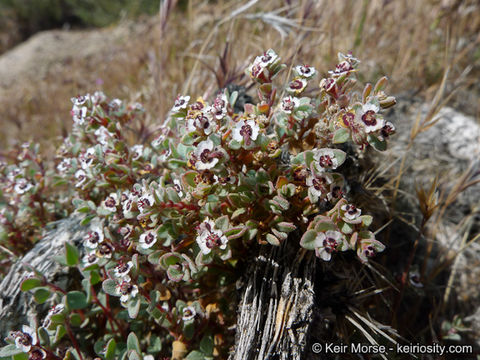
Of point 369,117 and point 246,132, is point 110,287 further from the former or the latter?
point 369,117

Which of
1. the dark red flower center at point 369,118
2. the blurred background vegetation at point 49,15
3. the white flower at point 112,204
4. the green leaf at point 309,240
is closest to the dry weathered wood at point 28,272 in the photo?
the white flower at point 112,204

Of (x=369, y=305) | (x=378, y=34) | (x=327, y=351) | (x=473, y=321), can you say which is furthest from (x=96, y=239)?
(x=378, y=34)

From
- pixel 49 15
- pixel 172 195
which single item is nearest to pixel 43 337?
pixel 172 195

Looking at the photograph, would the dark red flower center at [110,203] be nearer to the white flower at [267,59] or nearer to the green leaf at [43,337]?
the green leaf at [43,337]

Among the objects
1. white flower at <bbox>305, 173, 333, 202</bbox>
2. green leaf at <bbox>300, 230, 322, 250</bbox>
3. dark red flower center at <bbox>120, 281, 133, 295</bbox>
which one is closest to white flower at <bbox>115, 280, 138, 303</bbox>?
dark red flower center at <bbox>120, 281, 133, 295</bbox>

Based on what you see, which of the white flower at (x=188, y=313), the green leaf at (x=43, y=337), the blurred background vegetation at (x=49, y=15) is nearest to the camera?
the green leaf at (x=43, y=337)

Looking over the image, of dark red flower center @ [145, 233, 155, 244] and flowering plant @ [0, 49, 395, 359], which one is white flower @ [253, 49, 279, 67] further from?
dark red flower center @ [145, 233, 155, 244]

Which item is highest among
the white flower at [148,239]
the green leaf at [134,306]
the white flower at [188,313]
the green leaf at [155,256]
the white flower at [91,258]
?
the white flower at [148,239]
